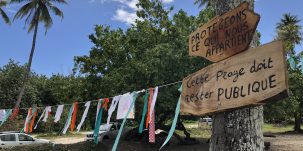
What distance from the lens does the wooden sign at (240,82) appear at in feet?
9.12

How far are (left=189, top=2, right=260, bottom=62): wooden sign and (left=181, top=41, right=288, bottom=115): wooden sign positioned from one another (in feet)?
0.42

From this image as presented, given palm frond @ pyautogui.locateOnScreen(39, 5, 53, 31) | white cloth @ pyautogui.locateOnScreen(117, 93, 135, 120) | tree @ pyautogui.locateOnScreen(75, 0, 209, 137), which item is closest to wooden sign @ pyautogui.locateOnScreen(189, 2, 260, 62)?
white cloth @ pyautogui.locateOnScreen(117, 93, 135, 120)

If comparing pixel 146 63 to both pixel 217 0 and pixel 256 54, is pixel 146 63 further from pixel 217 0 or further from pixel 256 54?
pixel 256 54

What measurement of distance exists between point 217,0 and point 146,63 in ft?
42.5

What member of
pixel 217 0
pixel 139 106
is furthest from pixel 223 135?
pixel 139 106

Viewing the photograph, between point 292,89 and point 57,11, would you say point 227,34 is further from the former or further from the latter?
point 57,11

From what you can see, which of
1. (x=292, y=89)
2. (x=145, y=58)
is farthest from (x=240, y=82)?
(x=292, y=89)

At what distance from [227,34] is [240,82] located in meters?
0.60

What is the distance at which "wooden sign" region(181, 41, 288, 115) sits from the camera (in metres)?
2.78

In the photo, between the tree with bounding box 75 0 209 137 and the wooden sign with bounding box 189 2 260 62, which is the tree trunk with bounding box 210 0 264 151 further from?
the tree with bounding box 75 0 209 137

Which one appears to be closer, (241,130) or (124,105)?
(241,130)

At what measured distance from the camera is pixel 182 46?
17344 millimetres

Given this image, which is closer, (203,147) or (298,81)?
(203,147)

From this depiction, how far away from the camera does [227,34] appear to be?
11.5ft
